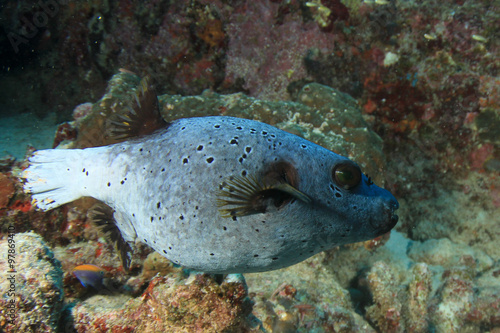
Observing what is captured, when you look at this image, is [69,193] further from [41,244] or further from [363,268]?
[363,268]

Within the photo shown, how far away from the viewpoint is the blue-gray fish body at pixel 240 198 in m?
2.12


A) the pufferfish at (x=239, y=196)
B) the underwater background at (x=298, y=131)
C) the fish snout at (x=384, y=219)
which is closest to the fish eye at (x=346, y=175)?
the pufferfish at (x=239, y=196)

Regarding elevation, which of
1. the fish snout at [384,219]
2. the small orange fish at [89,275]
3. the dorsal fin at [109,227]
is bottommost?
the small orange fish at [89,275]

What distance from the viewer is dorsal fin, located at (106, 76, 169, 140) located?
2.66 meters

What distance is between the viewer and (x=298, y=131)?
4.84 metres

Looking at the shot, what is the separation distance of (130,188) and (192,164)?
25.4 inches

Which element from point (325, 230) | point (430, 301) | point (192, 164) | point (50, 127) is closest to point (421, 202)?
point (430, 301)

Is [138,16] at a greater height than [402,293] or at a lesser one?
greater

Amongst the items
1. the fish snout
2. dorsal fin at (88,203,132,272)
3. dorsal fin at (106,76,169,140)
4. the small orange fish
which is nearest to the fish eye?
the fish snout

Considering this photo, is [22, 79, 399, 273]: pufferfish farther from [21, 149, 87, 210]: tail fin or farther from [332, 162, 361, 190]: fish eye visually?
[21, 149, 87, 210]: tail fin

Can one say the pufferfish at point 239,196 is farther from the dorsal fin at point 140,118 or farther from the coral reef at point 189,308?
the coral reef at point 189,308

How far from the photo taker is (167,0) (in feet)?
23.3

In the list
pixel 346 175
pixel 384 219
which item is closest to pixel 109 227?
pixel 346 175

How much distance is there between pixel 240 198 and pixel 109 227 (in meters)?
1.57
